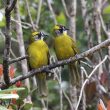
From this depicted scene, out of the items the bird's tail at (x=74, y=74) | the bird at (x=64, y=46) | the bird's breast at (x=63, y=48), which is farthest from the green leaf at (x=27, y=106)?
the bird's breast at (x=63, y=48)

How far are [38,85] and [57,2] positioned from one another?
1937mm

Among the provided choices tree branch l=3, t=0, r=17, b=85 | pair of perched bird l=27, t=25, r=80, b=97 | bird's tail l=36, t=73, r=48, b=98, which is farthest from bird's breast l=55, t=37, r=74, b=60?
tree branch l=3, t=0, r=17, b=85

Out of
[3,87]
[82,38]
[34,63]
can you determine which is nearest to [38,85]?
[34,63]

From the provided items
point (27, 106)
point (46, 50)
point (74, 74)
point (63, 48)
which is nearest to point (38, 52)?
point (46, 50)

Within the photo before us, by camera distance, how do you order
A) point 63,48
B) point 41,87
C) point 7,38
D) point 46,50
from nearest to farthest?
point 7,38
point 41,87
point 46,50
point 63,48

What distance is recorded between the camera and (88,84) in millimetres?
3639

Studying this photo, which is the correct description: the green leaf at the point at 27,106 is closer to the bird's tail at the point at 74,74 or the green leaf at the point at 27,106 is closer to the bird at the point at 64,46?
the bird's tail at the point at 74,74

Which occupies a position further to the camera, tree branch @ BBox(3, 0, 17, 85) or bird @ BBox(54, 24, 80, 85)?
bird @ BBox(54, 24, 80, 85)

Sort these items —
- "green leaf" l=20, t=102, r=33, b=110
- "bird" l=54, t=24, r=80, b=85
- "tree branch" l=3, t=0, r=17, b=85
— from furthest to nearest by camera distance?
1. "bird" l=54, t=24, r=80, b=85
2. "green leaf" l=20, t=102, r=33, b=110
3. "tree branch" l=3, t=0, r=17, b=85

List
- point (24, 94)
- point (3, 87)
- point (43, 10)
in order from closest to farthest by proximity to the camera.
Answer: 1. point (3, 87)
2. point (24, 94)
3. point (43, 10)

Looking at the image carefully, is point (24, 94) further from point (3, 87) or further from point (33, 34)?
point (33, 34)

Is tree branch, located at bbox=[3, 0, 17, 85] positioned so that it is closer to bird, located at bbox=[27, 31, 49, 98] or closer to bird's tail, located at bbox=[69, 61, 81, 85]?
bird's tail, located at bbox=[69, 61, 81, 85]

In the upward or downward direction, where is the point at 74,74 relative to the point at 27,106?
upward

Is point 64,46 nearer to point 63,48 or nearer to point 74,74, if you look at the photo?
point 63,48
